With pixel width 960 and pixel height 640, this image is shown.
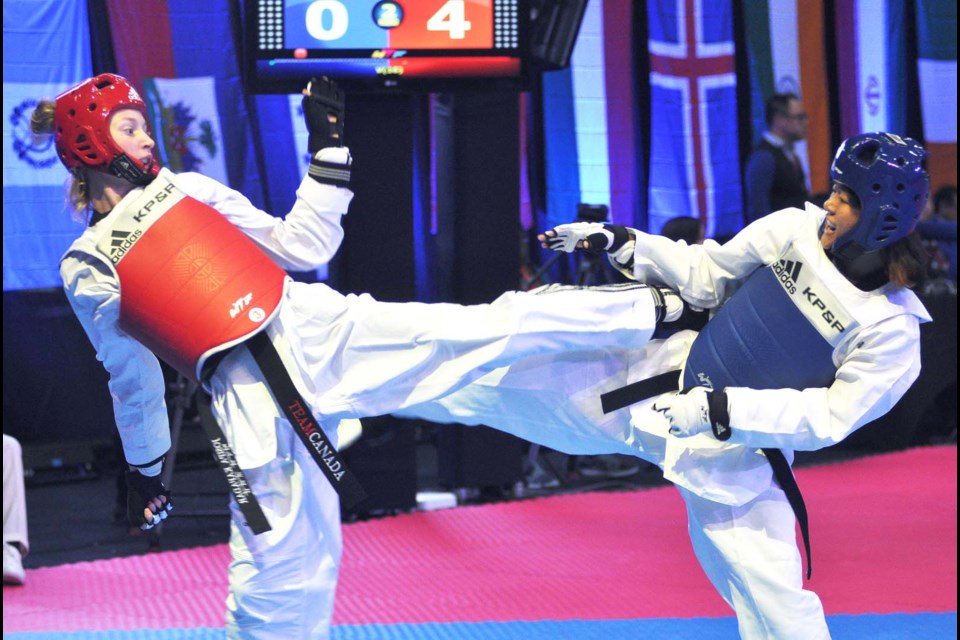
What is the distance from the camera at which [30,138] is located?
648 centimetres

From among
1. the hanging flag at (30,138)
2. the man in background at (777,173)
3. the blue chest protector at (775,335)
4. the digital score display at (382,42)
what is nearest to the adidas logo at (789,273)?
the blue chest protector at (775,335)

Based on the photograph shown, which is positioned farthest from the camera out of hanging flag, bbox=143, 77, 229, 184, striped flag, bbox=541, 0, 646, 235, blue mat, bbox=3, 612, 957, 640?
striped flag, bbox=541, 0, 646, 235

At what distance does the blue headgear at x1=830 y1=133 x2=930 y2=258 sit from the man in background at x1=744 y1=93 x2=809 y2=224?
3558 millimetres

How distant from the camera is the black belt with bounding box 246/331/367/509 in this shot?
2822 mm

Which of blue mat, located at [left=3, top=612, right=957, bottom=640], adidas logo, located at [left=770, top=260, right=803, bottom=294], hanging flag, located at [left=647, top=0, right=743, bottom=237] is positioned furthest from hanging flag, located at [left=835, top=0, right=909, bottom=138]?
adidas logo, located at [left=770, top=260, right=803, bottom=294]

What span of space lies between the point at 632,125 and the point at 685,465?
5534mm

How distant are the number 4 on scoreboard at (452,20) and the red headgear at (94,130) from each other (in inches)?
89.6

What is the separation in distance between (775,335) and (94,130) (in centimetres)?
172

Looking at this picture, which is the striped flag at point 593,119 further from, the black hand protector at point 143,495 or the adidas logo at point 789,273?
the black hand protector at point 143,495

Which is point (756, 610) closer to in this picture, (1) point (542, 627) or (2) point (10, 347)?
(1) point (542, 627)

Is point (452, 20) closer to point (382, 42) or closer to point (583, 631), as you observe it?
point (382, 42)

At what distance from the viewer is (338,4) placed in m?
4.90

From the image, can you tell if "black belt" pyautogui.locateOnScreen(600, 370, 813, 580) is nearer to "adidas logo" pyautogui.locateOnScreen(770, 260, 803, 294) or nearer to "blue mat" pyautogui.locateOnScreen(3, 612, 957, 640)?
"adidas logo" pyautogui.locateOnScreen(770, 260, 803, 294)

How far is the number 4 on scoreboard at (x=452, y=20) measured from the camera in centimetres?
500
